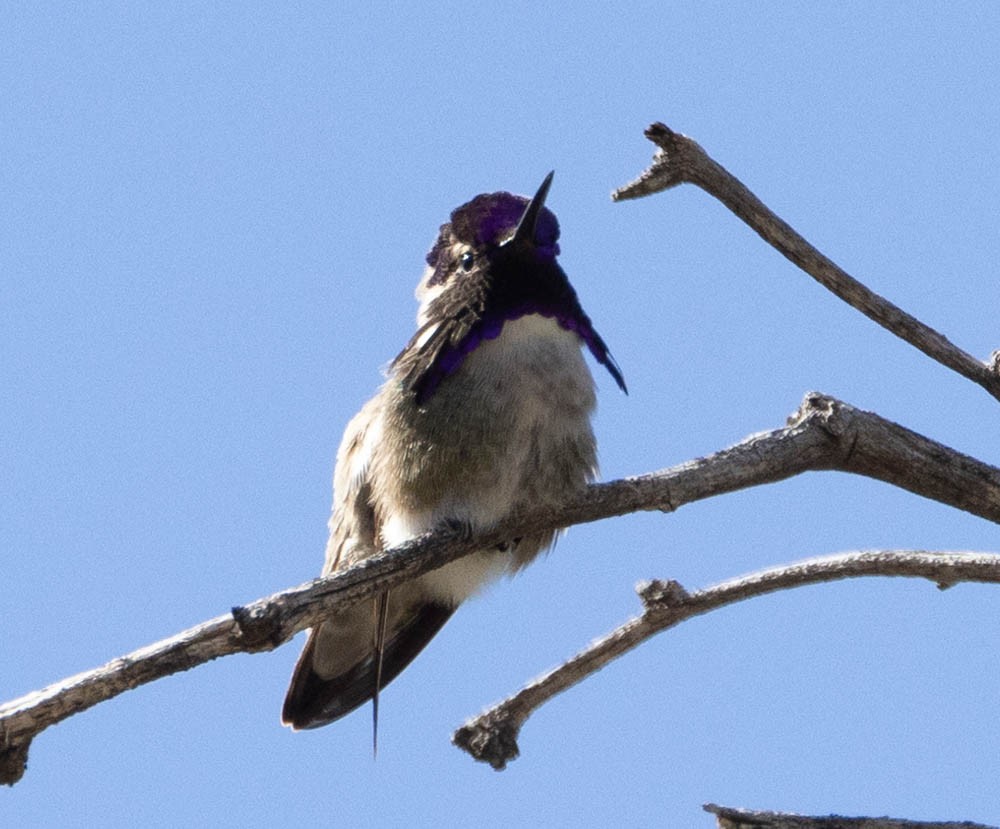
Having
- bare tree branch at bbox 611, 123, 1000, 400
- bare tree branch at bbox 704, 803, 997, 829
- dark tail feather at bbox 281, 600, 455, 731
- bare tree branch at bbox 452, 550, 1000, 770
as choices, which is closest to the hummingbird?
dark tail feather at bbox 281, 600, 455, 731

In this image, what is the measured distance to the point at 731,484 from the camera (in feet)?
14.0

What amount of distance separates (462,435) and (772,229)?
1.37m

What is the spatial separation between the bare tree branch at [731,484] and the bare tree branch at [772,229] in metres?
0.25

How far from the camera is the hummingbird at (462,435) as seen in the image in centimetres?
515

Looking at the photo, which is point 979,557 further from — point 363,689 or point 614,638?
point 363,689

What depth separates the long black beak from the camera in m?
5.27

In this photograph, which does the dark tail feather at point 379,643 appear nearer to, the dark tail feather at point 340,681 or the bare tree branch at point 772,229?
the dark tail feather at point 340,681

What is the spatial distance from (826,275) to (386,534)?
1900mm

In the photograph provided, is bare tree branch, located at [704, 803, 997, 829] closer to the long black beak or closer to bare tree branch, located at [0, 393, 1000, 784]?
bare tree branch, located at [0, 393, 1000, 784]

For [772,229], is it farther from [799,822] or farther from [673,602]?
[799,822]

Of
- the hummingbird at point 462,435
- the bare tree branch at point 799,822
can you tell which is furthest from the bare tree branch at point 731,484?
the bare tree branch at point 799,822

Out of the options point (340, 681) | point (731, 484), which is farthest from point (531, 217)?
point (340, 681)

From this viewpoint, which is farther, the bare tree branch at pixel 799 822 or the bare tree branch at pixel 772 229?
the bare tree branch at pixel 772 229

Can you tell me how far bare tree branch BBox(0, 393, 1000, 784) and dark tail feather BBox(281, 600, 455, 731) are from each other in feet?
4.66
